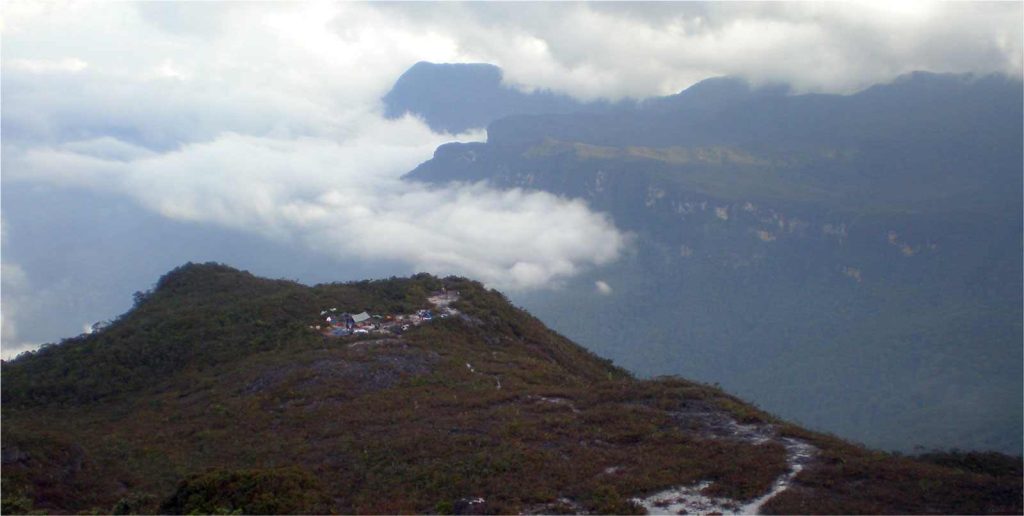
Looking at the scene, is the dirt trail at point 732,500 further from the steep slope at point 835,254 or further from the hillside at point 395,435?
the steep slope at point 835,254

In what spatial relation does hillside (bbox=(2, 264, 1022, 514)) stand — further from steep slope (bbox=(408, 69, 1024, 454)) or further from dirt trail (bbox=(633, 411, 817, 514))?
steep slope (bbox=(408, 69, 1024, 454))

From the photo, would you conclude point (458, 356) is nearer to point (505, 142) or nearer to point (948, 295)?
point (948, 295)

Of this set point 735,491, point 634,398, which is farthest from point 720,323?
point 735,491

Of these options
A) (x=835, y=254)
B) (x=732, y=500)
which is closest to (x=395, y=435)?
(x=732, y=500)

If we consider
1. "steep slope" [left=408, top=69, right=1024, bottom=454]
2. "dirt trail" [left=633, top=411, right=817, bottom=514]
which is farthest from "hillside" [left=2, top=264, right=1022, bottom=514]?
"steep slope" [left=408, top=69, right=1024, bottom=454]

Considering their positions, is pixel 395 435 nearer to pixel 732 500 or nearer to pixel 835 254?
pixel 732 500

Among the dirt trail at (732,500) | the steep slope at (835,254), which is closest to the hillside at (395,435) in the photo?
the dirt trail at (732,500)
